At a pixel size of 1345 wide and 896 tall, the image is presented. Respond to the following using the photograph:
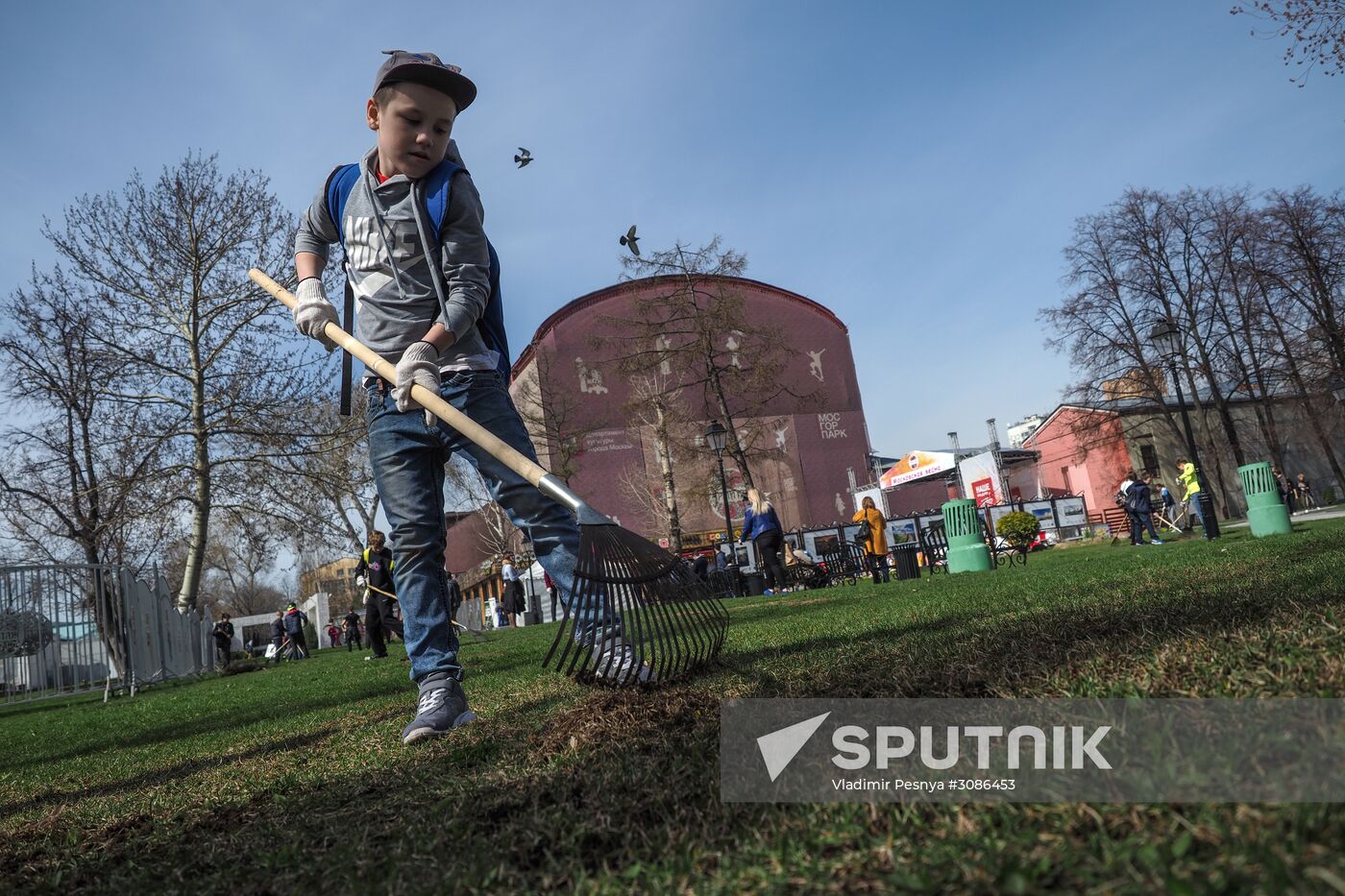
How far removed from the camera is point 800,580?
20203 millimetres

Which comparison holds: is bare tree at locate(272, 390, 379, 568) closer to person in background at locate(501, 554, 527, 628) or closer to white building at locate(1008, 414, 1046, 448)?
person in background at locate(501, 554, 527, 628)

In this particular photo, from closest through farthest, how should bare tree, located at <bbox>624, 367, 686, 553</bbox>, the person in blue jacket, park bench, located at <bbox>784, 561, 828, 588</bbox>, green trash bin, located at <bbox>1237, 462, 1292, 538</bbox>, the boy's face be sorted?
the boy's face
green trash bin, located at <bbox>1237, 462, 1292, 538</bbox>
the person in blue jacket
park bench, located at <bbox>784, 561, 828, 588</bbox>
bare tree, located at <bbox>624, 367, 686, 553</bbox>

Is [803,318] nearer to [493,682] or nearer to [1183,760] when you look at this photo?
[493,682]

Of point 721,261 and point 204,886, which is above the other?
point 721,261

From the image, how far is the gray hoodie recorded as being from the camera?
351cm

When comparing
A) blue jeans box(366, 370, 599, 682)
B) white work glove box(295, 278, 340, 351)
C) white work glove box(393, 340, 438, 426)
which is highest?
white work glove box(295, 278, 340, 351)

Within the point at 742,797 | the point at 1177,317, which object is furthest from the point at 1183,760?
the point at 1177,317

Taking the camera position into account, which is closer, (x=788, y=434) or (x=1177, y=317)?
(x=1177, y=317)

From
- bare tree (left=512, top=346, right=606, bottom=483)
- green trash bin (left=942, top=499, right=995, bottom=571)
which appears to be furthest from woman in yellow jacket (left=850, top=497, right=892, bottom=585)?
bare tree (left=512, top=346, right=606, bottom=483)

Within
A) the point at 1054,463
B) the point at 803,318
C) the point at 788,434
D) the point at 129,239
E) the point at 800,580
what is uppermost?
the point at 803,318

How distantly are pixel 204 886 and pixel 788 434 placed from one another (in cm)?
4231

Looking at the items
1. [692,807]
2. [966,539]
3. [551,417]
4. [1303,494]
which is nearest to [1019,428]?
[1303,494]

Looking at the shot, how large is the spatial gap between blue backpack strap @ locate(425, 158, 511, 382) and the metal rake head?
1102 mm

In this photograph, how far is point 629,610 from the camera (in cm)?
287
